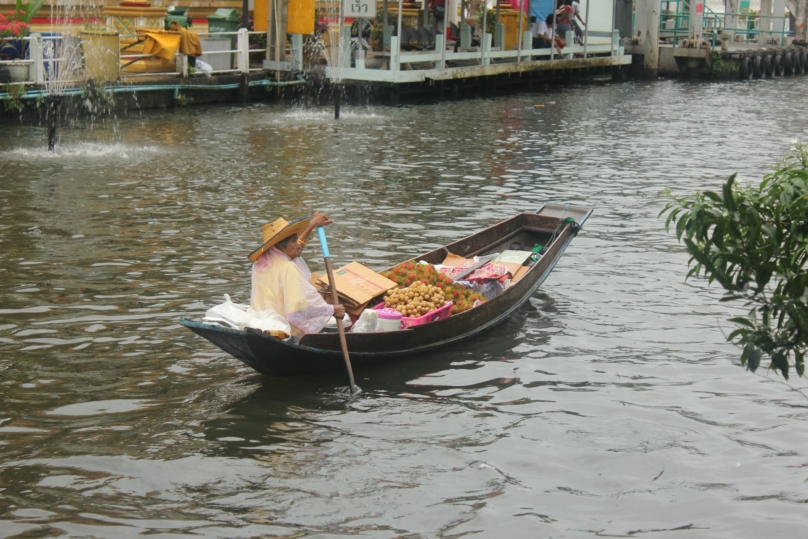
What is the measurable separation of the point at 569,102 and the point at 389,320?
2233 cm

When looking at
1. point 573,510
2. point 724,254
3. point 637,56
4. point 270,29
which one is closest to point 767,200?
point 724,254

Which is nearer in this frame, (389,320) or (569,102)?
(389,320)

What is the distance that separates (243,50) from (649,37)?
19.4 meters

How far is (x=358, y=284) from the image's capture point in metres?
9.51

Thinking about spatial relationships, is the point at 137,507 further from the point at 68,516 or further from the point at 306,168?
the point at 306,168

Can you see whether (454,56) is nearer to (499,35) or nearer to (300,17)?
(499,35)

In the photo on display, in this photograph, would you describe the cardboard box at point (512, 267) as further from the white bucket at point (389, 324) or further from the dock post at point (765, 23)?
the dock post at point (765, 23)

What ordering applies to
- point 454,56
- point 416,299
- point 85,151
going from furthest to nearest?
A: point 454,56 < point 85,151 < point 416,299

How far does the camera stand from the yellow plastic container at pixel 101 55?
2169cm

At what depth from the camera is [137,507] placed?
6383 mm

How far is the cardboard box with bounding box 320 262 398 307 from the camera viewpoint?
9.25 meters

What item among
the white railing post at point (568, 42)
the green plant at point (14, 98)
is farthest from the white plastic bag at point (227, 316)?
the white railing post at point (568, 42)

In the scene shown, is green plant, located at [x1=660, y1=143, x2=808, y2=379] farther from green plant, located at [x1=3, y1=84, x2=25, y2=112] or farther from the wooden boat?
green plant, located at [x1=3, y1=84, x2=25, y2=112]

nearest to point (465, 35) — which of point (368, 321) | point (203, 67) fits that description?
point (203, 67)
